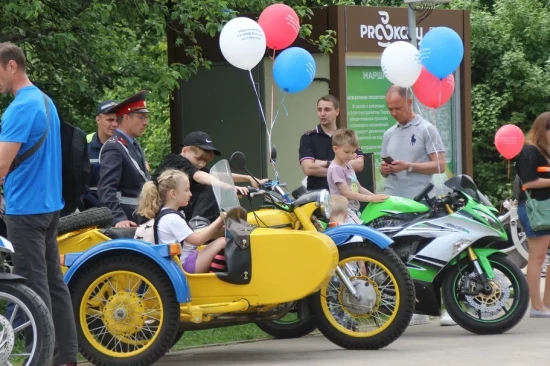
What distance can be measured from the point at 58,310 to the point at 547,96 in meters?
14.7

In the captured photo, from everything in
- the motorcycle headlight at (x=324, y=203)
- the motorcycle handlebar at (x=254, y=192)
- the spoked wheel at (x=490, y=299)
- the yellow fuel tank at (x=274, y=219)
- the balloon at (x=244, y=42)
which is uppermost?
the balloon at (x=244, y=42)

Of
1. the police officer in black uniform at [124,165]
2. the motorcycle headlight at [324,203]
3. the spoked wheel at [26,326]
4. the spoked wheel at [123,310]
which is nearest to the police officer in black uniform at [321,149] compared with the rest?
the police officer in black uniform at [124,165]

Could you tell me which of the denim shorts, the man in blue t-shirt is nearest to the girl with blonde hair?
the denim shorts

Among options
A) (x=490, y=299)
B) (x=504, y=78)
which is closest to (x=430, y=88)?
(x=490, y=299)

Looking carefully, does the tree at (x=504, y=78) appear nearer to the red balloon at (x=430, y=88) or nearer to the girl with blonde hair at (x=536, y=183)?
the red balloon at (x=430, y=88)

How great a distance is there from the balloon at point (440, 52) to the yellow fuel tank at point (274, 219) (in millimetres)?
2966

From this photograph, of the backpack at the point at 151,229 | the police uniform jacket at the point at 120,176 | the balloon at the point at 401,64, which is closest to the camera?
the backpack at the point at 151,229

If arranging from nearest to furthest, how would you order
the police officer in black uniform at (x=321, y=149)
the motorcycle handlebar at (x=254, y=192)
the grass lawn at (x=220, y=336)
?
the motorcycle handlebar at (x=254, y=192) < the grass lawn at (x=220, y=336) < the police officer in black uniform at (x=321, y=149)

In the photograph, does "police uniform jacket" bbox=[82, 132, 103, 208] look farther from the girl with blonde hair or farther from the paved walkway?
the girl with blonde hair

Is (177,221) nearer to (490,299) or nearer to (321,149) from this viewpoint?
(490,299)

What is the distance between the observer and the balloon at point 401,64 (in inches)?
428

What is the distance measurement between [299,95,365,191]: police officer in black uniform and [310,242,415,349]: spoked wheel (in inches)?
79.7

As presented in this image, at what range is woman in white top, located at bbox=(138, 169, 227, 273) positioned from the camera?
811cm

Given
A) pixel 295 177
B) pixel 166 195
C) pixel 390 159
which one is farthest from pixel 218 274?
pixel 295 177
